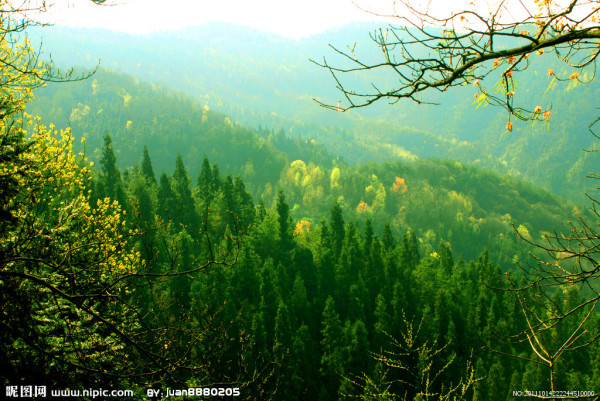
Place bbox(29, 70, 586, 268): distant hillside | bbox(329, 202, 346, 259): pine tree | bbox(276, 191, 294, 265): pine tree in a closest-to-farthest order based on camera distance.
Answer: bbox(276, 191, 294, 265): pine tree < bbox(329, 202, 346, 259): pine tree < bbox(29, 70, 586, 268): distant hillside

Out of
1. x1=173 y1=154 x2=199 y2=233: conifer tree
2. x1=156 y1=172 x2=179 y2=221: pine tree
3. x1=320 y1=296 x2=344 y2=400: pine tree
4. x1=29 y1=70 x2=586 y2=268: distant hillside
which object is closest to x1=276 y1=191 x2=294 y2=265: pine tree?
x1=173 y1=154 x2=199 y2=233: conifer tree

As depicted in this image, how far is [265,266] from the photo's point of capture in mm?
35875

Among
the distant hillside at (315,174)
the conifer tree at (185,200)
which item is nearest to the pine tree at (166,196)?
the conifer tree at (185,200)

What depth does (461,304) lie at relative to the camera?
42.3 m

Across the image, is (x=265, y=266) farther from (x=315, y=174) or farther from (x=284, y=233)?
(x=315, y=174)

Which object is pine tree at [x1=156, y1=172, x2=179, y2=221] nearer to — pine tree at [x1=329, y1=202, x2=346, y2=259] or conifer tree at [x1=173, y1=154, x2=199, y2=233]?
conifer tree at [x1=173, y1=154, x2=199, y2=233]

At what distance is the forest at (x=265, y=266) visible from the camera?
15.2ft

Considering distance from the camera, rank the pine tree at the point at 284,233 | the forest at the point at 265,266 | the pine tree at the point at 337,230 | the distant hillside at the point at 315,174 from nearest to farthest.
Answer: the forest at the point at 265,266, the pine tree at the point at 284,233, the pine tree at the point at 337,230, the distant hillside at the point at 315,174

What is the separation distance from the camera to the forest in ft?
15.2

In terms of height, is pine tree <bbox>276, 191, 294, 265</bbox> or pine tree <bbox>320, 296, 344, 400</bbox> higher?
pine tree <bbox>276, 191, 294, 265</bbox>

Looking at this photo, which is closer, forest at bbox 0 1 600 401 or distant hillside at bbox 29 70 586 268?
forest at bbox 0 1 600 401

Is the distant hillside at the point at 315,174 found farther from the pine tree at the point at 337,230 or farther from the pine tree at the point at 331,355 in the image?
the pine tree at the point at 331,355

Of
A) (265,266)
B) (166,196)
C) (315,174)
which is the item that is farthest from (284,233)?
(315,174)

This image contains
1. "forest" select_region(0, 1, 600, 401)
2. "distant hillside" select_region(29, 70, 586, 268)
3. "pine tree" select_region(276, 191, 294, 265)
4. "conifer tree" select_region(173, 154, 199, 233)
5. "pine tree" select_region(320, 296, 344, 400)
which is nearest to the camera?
"forest" select_region(0, 1, 600, 401)
